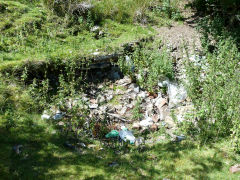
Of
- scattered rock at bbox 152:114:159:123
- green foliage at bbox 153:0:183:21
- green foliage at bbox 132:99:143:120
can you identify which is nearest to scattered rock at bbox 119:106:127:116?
green foliage at bbox 132:99:143:120

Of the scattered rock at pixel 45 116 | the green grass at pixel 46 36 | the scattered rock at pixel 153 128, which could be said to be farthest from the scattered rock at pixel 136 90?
the scattered rock at pixel 45 116

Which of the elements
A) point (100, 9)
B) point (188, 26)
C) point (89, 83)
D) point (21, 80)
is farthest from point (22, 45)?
point (188, 26)

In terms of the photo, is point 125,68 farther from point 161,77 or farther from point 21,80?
point 21,80

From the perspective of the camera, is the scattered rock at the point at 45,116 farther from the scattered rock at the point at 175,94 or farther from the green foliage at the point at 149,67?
the scattered rock at the point at 175,94

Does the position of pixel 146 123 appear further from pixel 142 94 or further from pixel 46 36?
pixel 46 36

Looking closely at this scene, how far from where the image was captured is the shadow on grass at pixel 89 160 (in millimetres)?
3934

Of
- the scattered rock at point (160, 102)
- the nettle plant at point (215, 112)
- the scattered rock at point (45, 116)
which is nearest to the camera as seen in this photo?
the nettle plant at point (215, 112)

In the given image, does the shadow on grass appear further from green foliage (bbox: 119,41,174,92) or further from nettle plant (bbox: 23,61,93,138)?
green foliage (bbox: 119,41,174,92)

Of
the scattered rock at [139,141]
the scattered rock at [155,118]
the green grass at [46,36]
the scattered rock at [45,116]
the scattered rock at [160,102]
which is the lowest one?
the scattered rock at [155,118]

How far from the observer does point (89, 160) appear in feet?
14.3

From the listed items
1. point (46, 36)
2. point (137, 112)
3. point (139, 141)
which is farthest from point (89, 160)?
point (46, 36)

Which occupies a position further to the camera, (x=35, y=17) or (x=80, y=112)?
(x=35, y=17)

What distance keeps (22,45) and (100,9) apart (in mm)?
3550

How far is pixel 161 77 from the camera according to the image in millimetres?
7062
